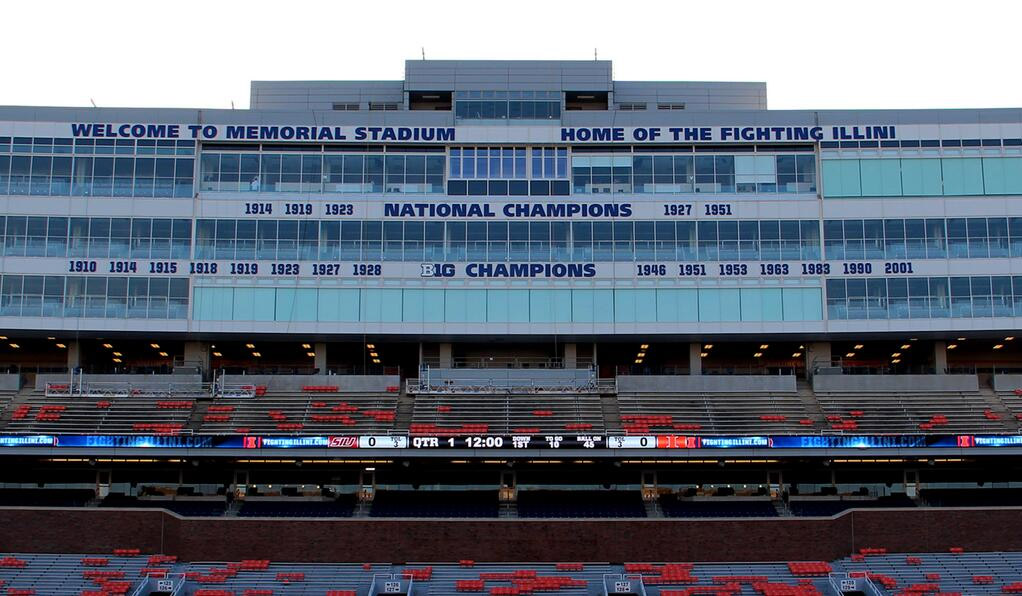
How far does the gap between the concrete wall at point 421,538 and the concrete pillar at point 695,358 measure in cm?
1303

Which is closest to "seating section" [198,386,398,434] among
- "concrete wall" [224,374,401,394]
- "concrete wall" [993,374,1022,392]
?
"concrete wall" [224,374,401,394]

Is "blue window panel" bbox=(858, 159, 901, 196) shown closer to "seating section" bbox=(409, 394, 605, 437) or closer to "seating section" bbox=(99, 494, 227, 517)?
"seating section" bbox=(409, 394, 605, 437)

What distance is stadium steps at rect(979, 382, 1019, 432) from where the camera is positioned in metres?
52.6

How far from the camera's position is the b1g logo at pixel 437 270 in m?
57.7

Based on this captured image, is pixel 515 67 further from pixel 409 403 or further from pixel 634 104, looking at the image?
pixel 409 403

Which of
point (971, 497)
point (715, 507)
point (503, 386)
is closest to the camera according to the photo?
point (715, 507)

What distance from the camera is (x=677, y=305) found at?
57.6m

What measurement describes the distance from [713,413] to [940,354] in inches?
598

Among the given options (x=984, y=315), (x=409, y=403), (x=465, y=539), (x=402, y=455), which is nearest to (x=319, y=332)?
(x=409, y=403)

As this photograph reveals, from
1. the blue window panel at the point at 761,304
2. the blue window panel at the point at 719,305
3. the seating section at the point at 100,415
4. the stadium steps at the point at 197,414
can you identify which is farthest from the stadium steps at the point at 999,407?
the seating section at the point at 100,415

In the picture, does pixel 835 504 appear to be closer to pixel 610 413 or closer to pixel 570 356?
pixel 610 413

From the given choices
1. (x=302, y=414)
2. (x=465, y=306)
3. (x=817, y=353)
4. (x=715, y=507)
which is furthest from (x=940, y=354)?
(x=302, y=414)

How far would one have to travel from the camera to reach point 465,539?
1857 inches

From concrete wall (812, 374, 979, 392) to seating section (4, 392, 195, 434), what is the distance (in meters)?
32.0
